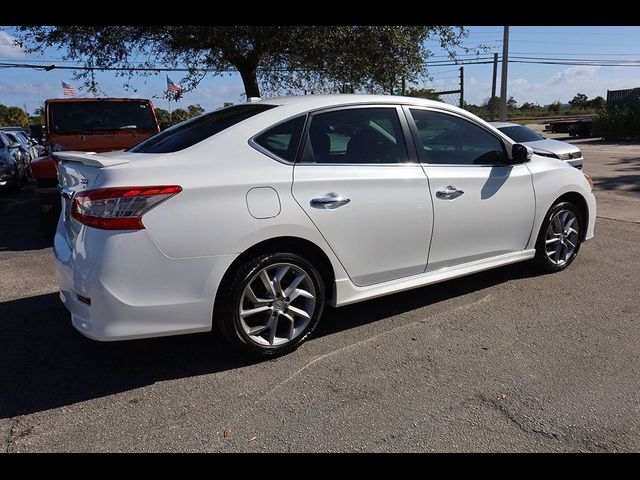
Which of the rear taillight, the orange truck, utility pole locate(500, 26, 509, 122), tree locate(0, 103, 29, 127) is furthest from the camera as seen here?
tree locate(0, 103, 29, 127)

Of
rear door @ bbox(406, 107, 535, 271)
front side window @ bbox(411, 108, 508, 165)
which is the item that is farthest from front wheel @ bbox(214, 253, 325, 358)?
front side window @ bbox(411, 108, 508, 165)

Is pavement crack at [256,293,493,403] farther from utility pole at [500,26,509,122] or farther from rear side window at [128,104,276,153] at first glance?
utility pole at [500,26,509,122]

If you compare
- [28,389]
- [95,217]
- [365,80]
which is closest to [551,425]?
[95,217]

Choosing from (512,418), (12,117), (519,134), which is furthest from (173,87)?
(12,117)

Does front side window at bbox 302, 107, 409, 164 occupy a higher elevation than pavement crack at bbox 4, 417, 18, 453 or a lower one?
higher

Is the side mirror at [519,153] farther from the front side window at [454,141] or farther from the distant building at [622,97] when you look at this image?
the distant building at [622,97]

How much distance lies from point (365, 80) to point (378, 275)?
30.3ft

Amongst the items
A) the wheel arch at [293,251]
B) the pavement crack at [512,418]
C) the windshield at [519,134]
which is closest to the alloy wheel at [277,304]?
the wheel arch at [293,251]

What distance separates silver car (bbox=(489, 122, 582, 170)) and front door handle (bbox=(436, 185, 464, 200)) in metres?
6.22

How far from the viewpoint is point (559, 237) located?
16.4 feet

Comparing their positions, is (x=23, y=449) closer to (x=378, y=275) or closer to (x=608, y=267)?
(x=378, y=275)

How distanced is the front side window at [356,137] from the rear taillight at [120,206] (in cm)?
107

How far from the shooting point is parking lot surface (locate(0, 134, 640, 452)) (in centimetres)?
262

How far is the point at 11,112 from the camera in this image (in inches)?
2432
